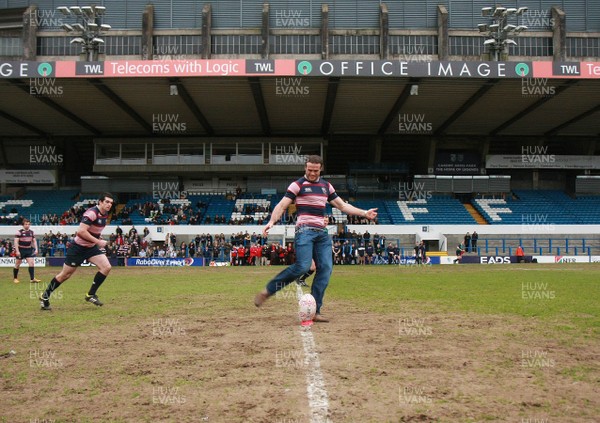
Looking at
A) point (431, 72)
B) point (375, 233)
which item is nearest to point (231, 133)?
point (375, 233)

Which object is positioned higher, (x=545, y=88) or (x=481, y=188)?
(x=545, y=88)

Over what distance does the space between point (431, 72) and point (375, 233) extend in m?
11.9

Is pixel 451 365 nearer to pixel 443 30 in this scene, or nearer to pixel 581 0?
pixel 443 30

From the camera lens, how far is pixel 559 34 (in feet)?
147

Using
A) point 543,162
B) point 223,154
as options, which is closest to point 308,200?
point 223,154

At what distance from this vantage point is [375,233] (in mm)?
38812

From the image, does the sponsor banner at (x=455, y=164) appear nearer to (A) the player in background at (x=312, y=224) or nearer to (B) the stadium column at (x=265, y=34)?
(B) the stadium column at (x=265, y=34)

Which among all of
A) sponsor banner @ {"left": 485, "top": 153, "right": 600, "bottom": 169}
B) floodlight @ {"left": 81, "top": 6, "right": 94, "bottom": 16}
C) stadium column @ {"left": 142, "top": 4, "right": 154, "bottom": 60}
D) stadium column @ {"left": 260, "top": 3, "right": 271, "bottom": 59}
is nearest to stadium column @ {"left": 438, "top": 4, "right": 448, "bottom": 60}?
sponsor banner @ {"left": 485, "top": 153, "right": 600, "bottom": 169}

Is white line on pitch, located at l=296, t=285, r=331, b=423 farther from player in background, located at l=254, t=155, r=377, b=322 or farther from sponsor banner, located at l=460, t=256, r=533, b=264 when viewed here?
sponsor banner, located at l=460, t=256, r=533, b=264

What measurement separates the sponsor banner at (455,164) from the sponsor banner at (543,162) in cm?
113

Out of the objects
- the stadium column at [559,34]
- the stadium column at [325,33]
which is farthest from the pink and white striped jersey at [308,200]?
the stadium column at [559,34]

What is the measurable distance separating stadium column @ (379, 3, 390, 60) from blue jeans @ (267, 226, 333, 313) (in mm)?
38752

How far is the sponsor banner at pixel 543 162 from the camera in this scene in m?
47.9

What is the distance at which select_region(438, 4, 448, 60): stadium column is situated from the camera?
4419cm
